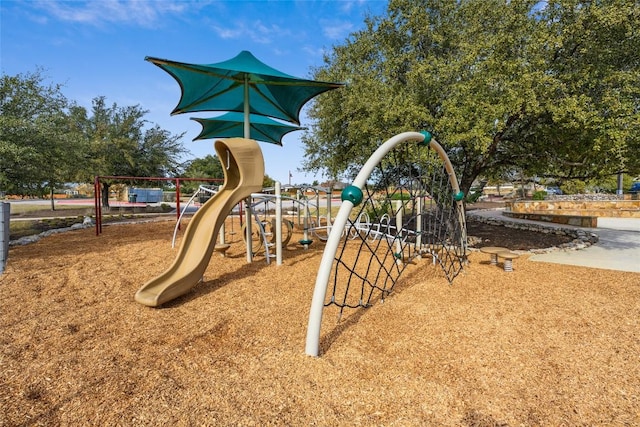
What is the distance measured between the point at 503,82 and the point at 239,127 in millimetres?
6740

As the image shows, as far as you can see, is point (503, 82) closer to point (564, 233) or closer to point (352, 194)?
point (352, 194)

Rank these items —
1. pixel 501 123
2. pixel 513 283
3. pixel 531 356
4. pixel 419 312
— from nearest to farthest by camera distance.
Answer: pixel 531 356
pixel 419 312
pixel 513 283
pixel 501 123

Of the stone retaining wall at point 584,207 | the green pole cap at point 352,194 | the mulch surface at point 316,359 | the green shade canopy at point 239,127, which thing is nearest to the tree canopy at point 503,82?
the green shade canopy at point 239,127

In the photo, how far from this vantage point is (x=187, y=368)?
2.48 metres

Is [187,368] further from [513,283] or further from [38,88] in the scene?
[38,88]

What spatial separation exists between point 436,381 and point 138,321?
293 cm

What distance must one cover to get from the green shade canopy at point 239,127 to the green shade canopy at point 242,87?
1432 mm

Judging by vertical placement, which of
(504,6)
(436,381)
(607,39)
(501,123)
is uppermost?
(504,6)

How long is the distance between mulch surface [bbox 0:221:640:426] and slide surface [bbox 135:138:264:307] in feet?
0.75

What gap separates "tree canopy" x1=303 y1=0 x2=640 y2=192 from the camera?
211 inches

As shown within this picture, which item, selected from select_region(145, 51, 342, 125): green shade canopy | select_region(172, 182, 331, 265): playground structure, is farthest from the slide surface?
select_region(145, 51, 342, 125): green shade canopy

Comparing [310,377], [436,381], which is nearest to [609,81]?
[436,381]

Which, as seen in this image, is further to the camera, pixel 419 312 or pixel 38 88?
pixel 38 88

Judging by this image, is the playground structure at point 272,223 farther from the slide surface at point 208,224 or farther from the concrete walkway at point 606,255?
the concrete walkway at point 606,255
